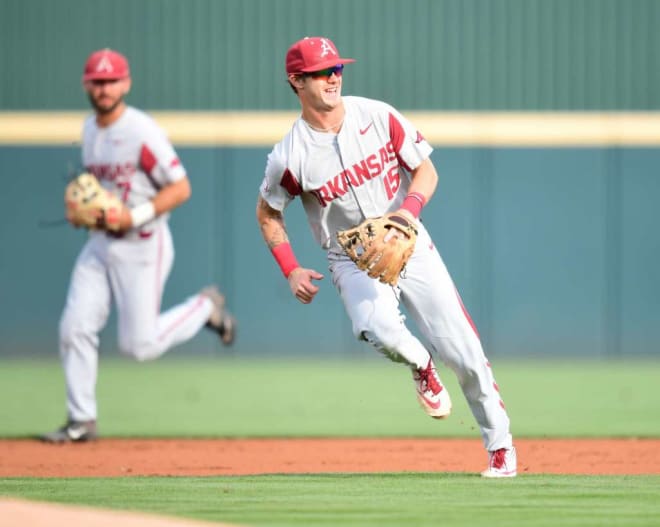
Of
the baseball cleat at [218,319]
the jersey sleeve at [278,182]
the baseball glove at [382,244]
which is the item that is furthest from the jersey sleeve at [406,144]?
the baseball cleat at [218,319]

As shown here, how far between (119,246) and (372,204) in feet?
8.02

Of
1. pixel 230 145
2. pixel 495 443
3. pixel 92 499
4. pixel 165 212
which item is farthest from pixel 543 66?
pixel 92 499

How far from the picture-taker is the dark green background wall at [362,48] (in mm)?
13828

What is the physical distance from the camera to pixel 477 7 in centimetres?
1395

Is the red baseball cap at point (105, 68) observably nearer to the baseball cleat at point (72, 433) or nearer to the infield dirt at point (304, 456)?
the baseball cleat at point (72, 433)

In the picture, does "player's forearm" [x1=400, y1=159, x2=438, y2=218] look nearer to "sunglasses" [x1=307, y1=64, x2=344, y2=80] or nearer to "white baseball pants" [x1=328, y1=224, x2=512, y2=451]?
"white baseball pants" [x1=328, y1=224, x2=512, y2=451]

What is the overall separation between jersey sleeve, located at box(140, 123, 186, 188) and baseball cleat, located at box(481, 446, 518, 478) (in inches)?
111

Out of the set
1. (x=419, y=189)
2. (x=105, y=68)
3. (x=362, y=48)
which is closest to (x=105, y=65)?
(x=105, y=68)

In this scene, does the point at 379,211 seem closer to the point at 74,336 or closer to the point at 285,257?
the point at 285,257

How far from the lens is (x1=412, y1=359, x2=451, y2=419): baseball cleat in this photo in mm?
6011

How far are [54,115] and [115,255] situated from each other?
6083mm

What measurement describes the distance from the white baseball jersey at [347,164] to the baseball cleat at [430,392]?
672 mm

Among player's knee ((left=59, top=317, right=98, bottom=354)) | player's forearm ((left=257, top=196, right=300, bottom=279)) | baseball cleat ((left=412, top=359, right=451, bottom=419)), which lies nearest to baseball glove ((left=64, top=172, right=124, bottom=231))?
player's knee ((left=59, top=317, right=98, bottom=354))

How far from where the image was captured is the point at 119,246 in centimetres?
809
